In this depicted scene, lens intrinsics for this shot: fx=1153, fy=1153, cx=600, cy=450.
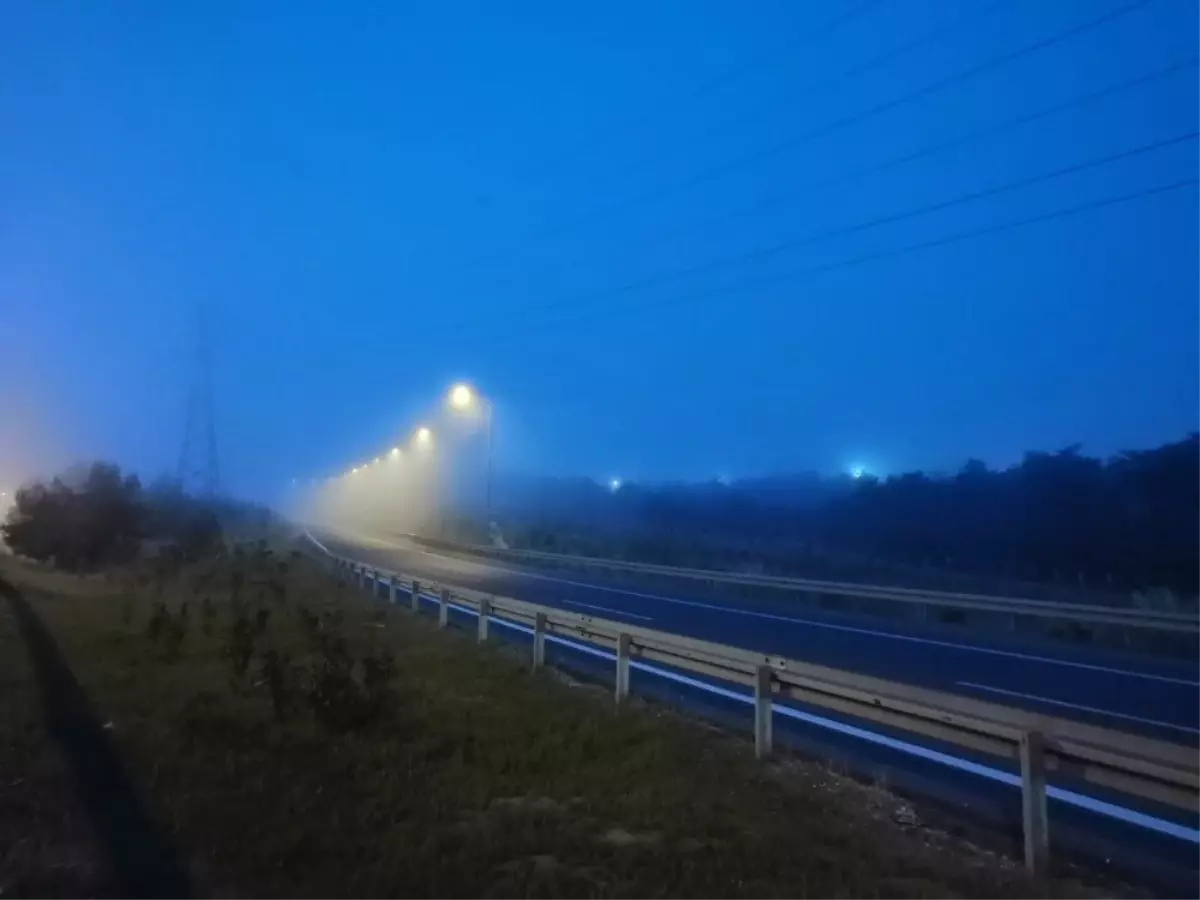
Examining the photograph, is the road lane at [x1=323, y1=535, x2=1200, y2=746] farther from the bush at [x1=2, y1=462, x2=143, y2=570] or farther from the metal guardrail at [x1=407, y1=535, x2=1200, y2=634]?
the bush at [x1=2, y1=462, x2=143, y2=570]

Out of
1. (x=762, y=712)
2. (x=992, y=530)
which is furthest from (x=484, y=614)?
(x=992, y=530)

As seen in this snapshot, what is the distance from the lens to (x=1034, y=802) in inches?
268

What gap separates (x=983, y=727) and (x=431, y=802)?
370 centimetres

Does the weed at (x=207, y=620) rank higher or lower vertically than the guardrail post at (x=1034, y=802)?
higher

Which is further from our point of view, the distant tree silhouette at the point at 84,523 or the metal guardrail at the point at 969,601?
the distant tree silhouette at the point at 84,523

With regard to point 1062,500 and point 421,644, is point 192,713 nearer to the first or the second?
point 421,644

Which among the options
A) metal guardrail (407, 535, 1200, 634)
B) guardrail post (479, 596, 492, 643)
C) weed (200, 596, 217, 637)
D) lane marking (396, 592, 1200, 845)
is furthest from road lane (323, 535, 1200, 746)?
weed (200, 596, 217, 637)

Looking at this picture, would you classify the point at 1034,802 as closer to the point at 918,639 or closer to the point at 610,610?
the point at 918,639

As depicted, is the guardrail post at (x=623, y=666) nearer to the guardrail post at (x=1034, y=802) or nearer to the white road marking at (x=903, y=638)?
the guardrail post at (x=1034, y=802)

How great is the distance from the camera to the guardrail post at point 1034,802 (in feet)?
22.0

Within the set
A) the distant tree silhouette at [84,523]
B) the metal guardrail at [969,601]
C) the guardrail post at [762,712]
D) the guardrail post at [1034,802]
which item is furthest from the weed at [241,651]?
the distant tree silhouette at [84,523]

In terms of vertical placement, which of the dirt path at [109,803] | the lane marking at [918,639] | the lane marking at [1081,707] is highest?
the lane marking at [918,639]

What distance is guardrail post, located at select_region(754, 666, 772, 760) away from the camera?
31.8ft

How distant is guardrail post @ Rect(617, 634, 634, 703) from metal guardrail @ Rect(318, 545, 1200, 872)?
0.04 ft
